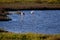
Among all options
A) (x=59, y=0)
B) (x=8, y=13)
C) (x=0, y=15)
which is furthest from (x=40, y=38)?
(x=8, y=13)

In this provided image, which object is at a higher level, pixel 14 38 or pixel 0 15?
pixel 14 38

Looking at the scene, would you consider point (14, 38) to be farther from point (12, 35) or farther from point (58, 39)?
point (58, 39)

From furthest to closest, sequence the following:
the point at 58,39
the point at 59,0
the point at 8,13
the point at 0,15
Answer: the point at 8,13, the point at 0,15, the point at 59,0, the point at 58,39

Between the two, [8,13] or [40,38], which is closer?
[40,38]

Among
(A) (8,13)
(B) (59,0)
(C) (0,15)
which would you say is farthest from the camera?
(A) (8,13)

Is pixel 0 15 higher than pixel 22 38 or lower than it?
lower

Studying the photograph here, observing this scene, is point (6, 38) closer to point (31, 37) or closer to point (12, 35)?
point (12, 35)

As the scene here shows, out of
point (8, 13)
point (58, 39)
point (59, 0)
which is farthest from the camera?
point (8, 13)

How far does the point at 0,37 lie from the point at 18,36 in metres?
0.39

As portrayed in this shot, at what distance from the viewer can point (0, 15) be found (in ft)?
53.7

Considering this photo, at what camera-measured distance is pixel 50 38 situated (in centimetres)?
539

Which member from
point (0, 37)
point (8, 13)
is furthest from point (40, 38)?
point (8, 13)

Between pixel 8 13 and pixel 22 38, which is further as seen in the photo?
pixel 8 13

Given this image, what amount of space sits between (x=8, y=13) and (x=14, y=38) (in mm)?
12964
